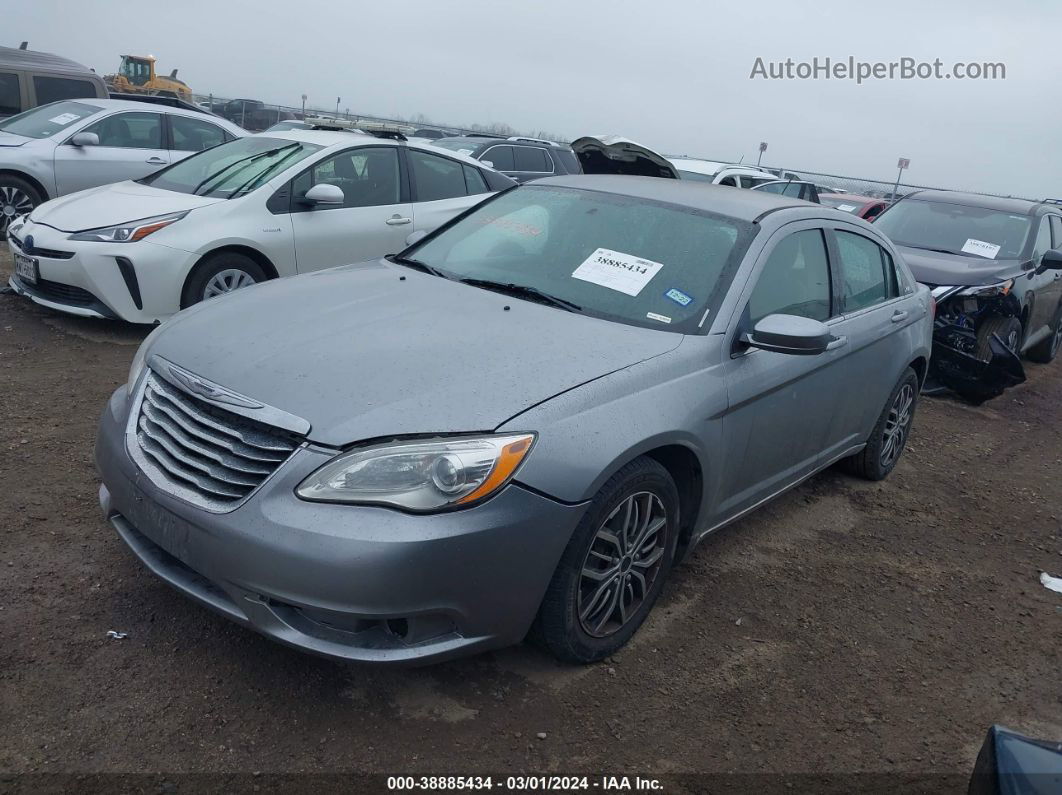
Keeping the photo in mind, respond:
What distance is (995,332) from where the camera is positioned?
25.0 ft

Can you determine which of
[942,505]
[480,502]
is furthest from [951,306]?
[480,502]

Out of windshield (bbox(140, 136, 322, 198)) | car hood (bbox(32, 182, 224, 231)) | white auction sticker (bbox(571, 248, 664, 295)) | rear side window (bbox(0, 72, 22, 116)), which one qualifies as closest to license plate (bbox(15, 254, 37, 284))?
car hood (bbox(32, 182, 224, 231))

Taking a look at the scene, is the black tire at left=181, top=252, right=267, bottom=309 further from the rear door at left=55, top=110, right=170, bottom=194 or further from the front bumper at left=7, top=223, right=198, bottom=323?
the rear door at left=55, top=110, right=170, bottom=194

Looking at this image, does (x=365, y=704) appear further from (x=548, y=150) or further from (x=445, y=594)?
(x=548, y=150)

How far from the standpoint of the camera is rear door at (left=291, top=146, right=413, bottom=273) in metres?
6.64

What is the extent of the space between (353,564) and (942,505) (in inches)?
159

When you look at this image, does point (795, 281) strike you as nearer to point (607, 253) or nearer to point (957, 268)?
point (607, 253)

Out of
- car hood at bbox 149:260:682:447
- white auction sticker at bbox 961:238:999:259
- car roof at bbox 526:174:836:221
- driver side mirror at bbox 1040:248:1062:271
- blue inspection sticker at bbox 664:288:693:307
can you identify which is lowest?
driver side mirror at bbox 1040:248:1062:271

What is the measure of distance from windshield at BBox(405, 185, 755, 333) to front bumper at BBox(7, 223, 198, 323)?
2.51 meters

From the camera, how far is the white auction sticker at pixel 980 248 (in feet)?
26.9

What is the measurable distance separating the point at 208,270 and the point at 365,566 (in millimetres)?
4336

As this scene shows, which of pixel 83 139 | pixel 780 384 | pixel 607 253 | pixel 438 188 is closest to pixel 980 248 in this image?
pixel 438 188

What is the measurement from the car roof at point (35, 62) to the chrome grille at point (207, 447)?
1150 cm

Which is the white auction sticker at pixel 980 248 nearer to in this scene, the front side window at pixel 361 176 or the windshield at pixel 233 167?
the front side window at pixel 361 176
